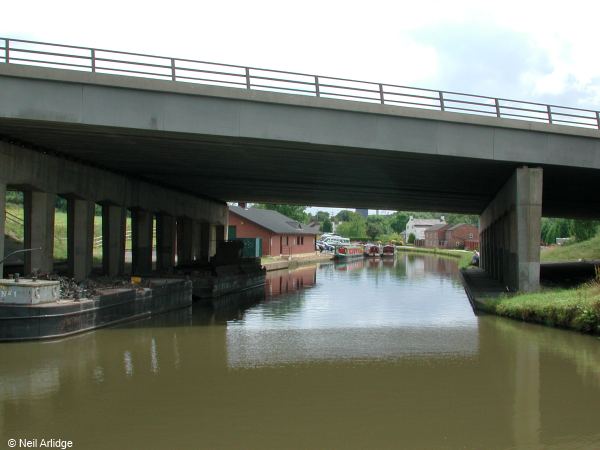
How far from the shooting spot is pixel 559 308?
18297 mm

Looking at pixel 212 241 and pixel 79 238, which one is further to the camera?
pixel 212 241

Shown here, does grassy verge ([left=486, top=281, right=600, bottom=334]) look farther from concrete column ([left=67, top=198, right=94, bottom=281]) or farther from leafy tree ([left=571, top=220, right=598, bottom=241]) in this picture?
leafy tree ([left=571, top=220, right=598, bottom=241])

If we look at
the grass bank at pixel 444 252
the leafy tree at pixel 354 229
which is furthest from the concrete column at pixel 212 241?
the leafy tree at pixel 354 229

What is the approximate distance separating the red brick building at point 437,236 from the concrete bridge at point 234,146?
104804 mm

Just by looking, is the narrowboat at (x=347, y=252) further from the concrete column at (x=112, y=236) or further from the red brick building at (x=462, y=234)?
the concrete column at (x=112, y=236)

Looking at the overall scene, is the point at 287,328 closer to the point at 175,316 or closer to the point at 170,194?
the point at 175,316

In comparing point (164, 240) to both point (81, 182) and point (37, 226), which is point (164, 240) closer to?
point (81, 182)

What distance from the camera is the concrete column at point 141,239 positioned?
33.1m

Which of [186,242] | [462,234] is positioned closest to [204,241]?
[186,242]

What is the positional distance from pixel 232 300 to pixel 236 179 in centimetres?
716

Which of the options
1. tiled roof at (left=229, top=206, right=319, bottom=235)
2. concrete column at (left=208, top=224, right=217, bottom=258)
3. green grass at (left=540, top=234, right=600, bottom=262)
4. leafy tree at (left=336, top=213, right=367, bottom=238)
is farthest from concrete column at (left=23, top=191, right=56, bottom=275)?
leafy tree at (left=336, top=213, right=367, bottom=238)

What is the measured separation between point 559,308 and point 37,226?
18772 mm

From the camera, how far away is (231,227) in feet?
216

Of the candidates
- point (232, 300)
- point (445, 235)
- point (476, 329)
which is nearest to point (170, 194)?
point (232, 300)
